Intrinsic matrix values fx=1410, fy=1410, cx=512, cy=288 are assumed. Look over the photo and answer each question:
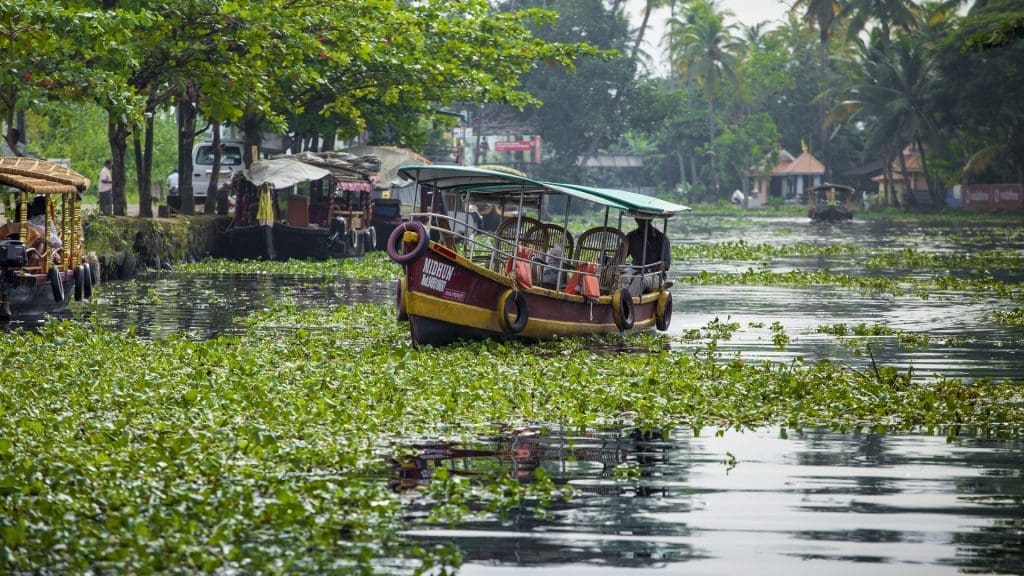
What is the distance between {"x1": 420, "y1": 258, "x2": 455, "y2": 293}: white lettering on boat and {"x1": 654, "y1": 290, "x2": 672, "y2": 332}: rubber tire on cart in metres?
5.39

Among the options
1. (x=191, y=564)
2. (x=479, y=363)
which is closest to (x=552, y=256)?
(x=479, y=363)

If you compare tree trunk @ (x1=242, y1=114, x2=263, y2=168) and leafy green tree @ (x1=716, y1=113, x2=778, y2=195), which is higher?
leafy green tree @ (x1=716, y1=113, x2=778, y2=195)

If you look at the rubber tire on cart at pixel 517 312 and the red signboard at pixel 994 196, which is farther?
the red signboard at pixel 994 196

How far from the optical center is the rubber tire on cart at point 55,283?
21.1m

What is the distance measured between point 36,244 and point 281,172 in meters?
14.4

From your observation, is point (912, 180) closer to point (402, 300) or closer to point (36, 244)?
point (36, 244)

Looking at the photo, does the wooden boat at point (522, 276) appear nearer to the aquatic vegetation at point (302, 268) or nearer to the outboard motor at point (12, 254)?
the outboard motor at point (12, 254)

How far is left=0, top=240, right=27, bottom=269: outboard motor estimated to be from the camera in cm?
1988

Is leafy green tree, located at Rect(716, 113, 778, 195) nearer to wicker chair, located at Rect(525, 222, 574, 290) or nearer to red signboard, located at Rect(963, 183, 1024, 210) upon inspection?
red signboard, located at Rect(963, 183, 1024, 210)

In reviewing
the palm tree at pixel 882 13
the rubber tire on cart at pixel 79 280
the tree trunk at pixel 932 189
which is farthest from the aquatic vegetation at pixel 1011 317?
the palm tree at pixel 882 13

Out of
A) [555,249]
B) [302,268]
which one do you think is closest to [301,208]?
[302,268]

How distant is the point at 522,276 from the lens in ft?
59.2

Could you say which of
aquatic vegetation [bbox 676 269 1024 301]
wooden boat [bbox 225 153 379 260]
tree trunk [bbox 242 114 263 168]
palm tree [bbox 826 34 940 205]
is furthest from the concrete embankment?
palm tree [bbox 826 34 940 205]

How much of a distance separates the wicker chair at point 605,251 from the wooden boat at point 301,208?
15.4 meters
